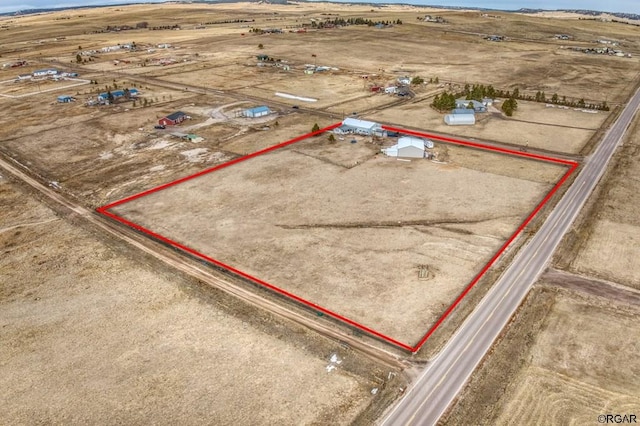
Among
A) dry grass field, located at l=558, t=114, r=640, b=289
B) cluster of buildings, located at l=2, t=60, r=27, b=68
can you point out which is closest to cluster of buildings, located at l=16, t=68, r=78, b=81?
cluster of buildings, located at l=2, t=60, r=27, b=68

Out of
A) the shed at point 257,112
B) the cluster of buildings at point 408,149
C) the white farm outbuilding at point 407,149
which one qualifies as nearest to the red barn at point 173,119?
the shed at point 257,112

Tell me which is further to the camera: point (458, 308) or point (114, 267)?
point (114, 267)

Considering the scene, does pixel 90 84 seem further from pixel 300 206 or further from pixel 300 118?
pixel 300 206

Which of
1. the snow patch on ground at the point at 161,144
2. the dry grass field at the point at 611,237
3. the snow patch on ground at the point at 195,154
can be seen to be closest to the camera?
the dry grass field at the point at 611,237

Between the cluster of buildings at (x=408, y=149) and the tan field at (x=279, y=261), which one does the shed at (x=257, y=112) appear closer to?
the tan field at (x=279, y=261)

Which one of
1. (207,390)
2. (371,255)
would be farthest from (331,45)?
(207,390)

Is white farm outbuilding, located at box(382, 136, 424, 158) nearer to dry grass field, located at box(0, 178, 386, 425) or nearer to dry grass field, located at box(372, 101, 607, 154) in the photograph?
dry grass field, located at box(372, 101, 607, 154)
